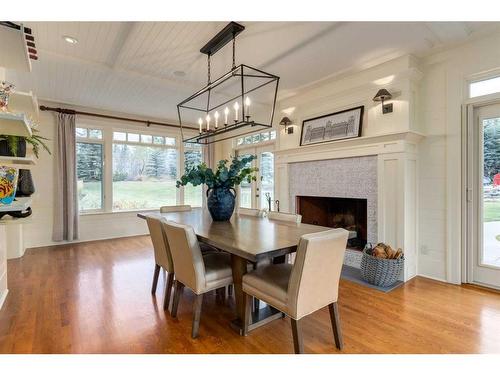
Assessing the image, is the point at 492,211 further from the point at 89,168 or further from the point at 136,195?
the point at 89,168

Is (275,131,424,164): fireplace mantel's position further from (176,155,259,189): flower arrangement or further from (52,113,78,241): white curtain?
(52,113,78,241): white curtain

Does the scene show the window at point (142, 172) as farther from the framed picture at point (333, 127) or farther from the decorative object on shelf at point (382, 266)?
the decorative object on shelf at point (382, 266)

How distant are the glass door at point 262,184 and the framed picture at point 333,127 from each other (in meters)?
1.39

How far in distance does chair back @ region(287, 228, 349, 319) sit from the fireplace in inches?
87.9

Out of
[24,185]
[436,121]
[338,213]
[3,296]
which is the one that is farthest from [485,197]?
[3,296]

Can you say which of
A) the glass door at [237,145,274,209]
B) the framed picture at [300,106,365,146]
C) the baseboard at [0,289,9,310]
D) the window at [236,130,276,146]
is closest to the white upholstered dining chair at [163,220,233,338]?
the baseboard at [0,289,9,310]

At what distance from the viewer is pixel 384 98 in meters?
3.18

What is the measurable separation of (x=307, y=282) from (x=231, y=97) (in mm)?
3670

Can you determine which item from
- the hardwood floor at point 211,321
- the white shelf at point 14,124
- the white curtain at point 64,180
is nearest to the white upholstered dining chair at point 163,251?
the hardwood floor at point 211,321

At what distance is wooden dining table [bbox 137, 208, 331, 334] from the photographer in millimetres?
1631

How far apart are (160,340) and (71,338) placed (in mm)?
655

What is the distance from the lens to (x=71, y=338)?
1935 mm
